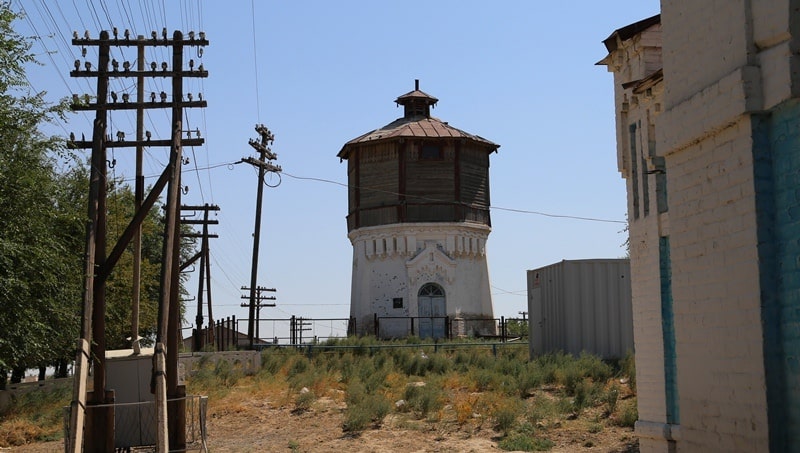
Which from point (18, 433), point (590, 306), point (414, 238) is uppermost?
point (414, 238)

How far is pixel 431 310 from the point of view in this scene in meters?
54.3

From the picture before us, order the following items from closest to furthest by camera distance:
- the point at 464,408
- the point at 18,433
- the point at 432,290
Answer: the point at 464,408 → the point at 18,433 → the point at 432,290

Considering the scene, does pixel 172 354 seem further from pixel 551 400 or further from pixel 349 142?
pixel 349 142

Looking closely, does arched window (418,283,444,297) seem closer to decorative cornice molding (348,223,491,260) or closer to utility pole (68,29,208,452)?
decorative cornice molding (348,223,491,260)

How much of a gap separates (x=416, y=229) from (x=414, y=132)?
511 centimetres

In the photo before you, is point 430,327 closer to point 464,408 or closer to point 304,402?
point 304,402

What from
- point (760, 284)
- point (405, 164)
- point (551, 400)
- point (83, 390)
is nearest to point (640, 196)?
point (760, 284)

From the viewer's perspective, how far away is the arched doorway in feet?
176

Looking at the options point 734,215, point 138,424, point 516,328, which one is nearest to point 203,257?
point 516,328

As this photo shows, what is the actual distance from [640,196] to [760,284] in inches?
261

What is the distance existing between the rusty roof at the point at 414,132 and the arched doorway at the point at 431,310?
7880 mm

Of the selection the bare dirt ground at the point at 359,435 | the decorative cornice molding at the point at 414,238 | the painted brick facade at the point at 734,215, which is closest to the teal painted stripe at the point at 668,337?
the painted brick facade at the point at 734,215

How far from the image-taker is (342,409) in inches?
1032

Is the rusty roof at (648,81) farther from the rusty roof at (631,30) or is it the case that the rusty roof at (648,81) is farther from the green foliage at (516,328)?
the green foliage at (516,328)
